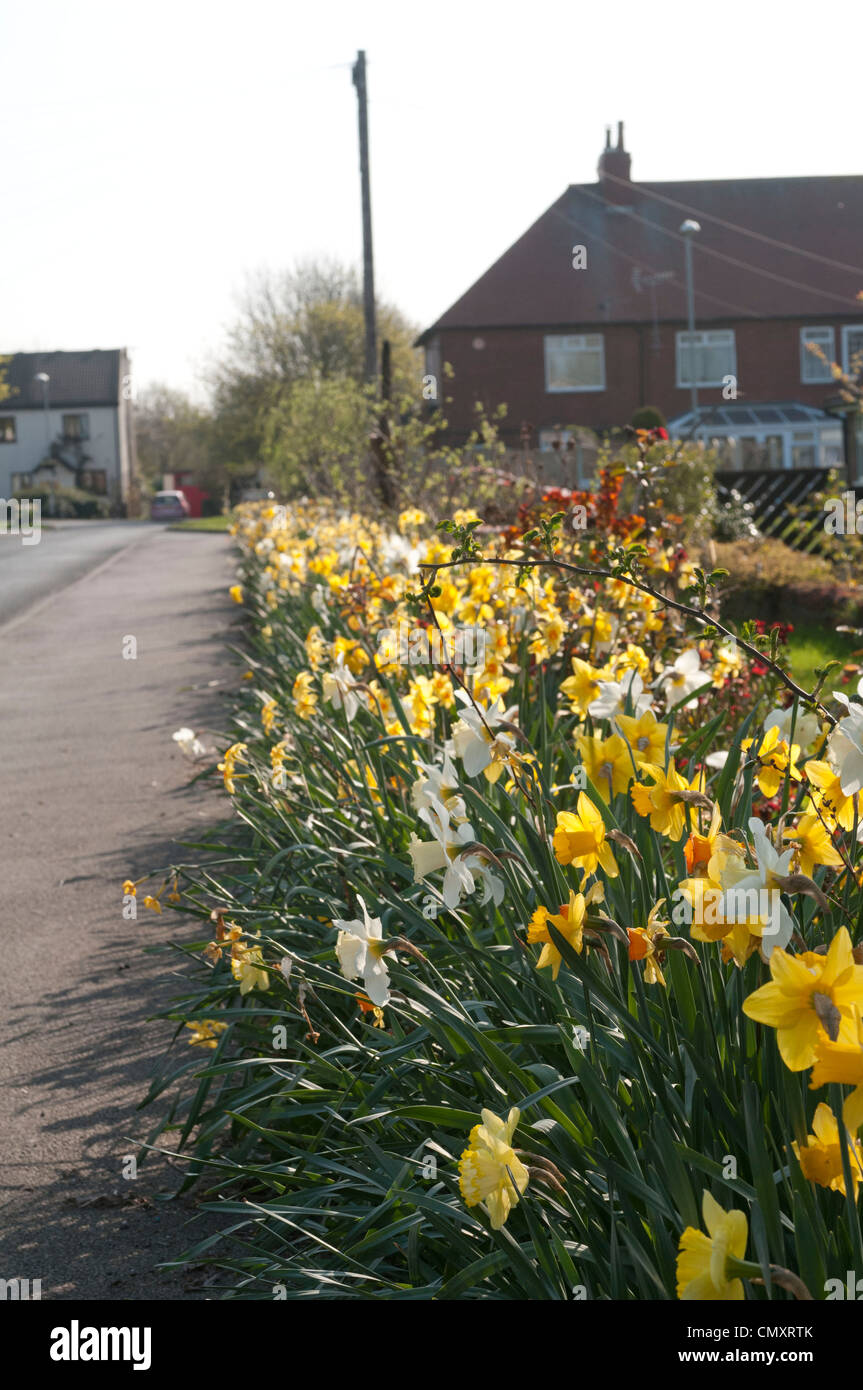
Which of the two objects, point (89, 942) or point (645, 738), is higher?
point (645, 738)

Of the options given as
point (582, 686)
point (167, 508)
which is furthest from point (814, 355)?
point (582, 686)

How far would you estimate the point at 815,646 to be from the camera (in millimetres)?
9703

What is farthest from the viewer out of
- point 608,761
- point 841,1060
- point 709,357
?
point 709,357

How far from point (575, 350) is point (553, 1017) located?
3370 centimetres

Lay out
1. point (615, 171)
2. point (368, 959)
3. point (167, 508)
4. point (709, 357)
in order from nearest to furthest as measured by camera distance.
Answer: point (368, 959) → point (709, 357) → point (615, 171) → point (167, 508)

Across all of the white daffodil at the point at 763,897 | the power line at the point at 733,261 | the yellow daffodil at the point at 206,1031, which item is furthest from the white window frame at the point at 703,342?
the white daffodil at the point at 763,897

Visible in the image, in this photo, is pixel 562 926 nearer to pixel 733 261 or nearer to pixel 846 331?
pixel 846 331

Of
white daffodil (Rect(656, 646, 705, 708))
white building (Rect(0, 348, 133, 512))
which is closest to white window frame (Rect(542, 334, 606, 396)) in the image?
white daffodil (Rect(656, 646, 705, 708))

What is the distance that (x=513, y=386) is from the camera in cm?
3447

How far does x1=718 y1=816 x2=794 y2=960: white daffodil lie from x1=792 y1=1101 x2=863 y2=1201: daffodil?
19 centimetres

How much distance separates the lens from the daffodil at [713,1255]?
4.44 feet

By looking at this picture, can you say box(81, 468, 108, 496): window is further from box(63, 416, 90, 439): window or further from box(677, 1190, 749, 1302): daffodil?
box(677, 1190, 749, 1302): daffodil
